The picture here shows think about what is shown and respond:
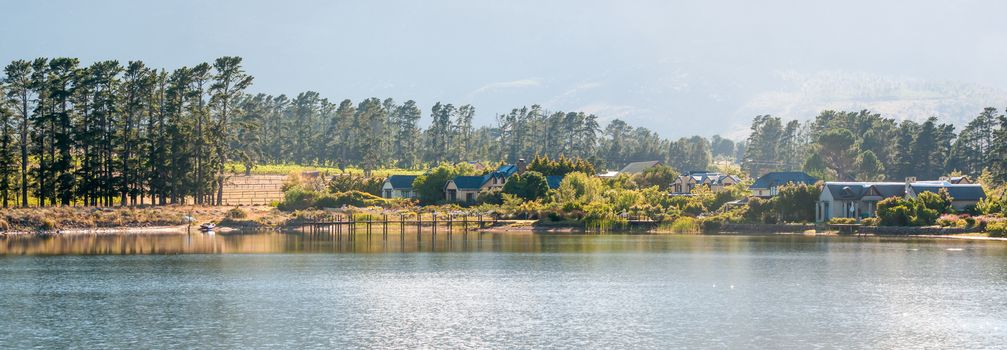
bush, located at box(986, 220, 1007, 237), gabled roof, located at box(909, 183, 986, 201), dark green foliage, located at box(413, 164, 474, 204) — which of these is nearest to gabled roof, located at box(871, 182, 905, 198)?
gabled roof, located at box(909, 183, 986, 201)

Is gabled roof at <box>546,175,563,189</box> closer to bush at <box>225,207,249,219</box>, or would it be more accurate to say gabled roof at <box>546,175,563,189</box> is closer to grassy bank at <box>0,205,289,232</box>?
grassy bank at <box>0,205,289,232</box>

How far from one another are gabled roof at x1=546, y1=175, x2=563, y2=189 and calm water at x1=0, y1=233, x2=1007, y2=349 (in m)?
47.1

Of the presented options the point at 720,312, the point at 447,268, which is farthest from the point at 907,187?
the point at 720,312

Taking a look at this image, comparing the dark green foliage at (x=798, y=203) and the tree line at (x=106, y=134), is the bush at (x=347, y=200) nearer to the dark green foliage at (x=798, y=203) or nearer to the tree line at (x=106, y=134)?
the tree line at (x=106, y=134)

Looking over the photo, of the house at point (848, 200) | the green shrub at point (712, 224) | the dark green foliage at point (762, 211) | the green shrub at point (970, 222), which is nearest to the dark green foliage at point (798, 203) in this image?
the house at point (848, 200)

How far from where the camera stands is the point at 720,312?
55812 millimetres

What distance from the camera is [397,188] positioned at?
157750mm

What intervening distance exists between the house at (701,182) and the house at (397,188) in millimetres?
38235

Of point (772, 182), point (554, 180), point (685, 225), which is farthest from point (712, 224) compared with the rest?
point (772, 182)

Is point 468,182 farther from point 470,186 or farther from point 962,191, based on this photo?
point 962,191

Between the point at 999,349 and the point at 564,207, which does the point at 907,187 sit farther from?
the point at 999,349

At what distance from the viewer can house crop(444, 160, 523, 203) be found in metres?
152

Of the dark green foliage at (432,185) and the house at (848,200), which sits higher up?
the dark green foliage at (432,185)

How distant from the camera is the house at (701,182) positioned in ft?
537
